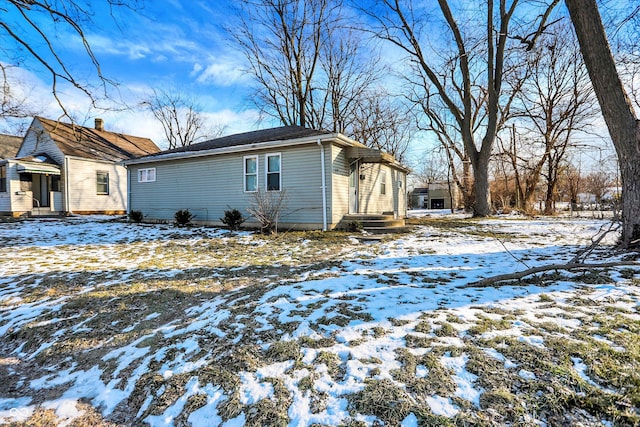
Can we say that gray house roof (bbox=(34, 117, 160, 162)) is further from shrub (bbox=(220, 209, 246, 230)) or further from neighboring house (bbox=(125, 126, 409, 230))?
shrub (bbox=(220, 209, 246, 230))

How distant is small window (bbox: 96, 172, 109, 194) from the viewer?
1767cm

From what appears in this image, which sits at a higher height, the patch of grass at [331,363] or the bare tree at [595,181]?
the bare tree at [595,181]

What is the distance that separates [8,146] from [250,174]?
22317 millimetres

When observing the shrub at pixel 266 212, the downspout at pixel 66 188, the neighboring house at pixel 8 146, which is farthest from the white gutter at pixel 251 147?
the neighboring house at pixel 8 146

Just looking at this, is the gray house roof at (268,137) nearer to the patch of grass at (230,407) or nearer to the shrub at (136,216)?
the shrub at (136,216)

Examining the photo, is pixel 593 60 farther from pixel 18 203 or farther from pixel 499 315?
pixel 18 203

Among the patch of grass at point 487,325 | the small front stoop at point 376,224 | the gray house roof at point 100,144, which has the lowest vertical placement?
the patch of grass at point 487,325

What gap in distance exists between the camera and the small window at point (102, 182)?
58.0 ft

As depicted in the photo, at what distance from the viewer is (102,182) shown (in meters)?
17.9

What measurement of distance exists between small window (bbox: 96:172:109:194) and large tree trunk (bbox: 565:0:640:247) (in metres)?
21.2

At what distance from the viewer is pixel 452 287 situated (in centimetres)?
385

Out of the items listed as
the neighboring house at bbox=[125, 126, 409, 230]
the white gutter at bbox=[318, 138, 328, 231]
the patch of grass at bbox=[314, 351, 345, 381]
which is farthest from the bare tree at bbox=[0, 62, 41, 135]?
the patch of grass at bbox=[314, 351, 345, 381]

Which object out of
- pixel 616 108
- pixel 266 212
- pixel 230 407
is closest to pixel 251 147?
pixel 266 212

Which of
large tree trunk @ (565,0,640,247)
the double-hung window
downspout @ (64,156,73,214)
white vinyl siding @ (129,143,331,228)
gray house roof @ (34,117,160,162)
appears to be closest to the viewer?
large tree trunk @ (565,0,640,247)
